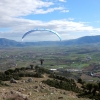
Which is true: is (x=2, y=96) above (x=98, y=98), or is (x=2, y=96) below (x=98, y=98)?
above

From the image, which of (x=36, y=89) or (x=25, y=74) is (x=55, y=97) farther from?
(x=25, y=74)

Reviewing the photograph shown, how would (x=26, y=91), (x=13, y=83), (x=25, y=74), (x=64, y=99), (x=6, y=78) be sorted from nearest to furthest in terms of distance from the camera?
(x=64, y=99) → (x=26, y=91) → (x=13, y=83) → (x=6, y=78) → (x=25, y=74)

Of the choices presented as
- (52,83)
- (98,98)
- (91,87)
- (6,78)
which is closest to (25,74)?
(6,78)

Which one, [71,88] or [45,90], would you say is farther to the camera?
[71,88]

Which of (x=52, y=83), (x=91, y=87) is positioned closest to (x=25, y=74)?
(x=52, y=83)

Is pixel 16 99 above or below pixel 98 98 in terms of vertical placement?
above

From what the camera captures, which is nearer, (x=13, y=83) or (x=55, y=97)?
(x=55, y=97)

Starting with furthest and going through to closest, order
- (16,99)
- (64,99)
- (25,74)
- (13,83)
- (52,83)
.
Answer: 1. (25,74)
2. (52,83)
3. (13,83)
4. (64,99)
5. (16,99)

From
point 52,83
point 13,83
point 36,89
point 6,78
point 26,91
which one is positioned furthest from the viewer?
point 6,78

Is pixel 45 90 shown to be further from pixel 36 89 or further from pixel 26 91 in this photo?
pixel 26 91
